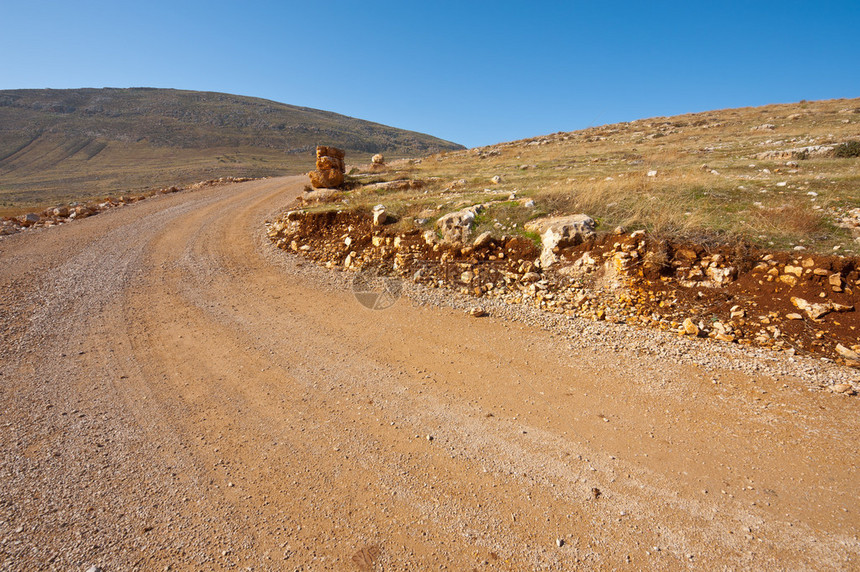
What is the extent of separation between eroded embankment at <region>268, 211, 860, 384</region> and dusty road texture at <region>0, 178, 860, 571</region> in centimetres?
97

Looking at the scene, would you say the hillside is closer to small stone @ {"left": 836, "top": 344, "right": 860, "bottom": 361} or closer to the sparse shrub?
the sparse shrub

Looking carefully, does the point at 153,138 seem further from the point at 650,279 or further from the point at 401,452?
the point at 401,452

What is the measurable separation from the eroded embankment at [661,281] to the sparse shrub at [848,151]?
1080 centimetres

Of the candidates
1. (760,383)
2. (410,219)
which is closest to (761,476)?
(760,383)

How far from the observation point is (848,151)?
42.5 feet

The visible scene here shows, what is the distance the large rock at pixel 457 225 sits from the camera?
9.32 metres

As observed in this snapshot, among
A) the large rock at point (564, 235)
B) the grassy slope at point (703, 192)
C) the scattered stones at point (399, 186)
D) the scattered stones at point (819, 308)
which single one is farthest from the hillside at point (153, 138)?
the scattered stones at point (819, 308)

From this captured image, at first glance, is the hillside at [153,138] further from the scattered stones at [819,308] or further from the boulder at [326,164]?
the scattered stones at [819,308]

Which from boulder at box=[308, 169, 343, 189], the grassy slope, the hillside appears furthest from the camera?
the hillside

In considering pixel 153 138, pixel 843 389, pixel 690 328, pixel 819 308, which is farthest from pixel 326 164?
pixel 153 138

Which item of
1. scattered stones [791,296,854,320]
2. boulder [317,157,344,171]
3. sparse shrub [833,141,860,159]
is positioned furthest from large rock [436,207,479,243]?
sparse shrub [833,141,860,159]

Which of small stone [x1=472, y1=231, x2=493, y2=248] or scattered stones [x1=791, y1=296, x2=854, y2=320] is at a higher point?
small stone [x1=472, y1=231, x2=493, y2=248]

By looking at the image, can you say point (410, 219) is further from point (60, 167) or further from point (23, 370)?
point (60, 167)

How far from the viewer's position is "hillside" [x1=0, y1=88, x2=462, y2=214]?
58.4m
